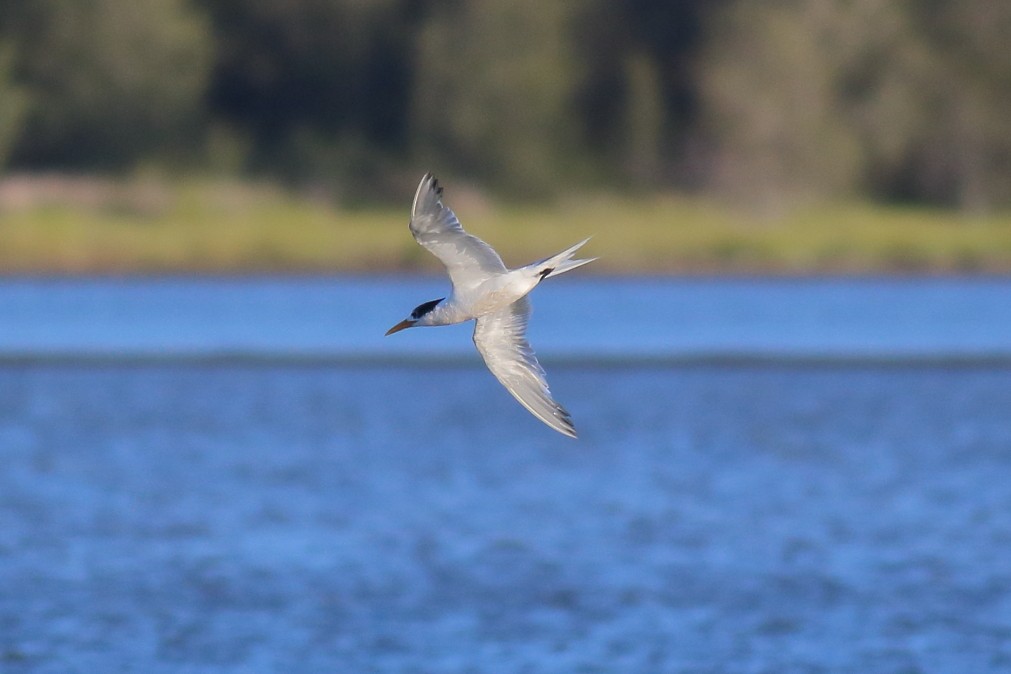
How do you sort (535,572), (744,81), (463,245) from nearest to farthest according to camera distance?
(463,245) → (535,572) → (744,81)

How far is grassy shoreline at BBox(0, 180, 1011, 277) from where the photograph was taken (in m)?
39.9

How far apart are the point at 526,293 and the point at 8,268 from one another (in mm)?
35456

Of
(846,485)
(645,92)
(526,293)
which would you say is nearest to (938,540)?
(846,485)

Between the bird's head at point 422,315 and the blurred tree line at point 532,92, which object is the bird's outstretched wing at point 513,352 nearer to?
the bird's head at point 422,315

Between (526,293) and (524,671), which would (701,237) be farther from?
(526,293)

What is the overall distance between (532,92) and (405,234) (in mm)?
7628

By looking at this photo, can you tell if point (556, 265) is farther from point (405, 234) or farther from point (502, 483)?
point (405, 234)

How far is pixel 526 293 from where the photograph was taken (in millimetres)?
8219

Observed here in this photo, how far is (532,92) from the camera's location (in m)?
45.9

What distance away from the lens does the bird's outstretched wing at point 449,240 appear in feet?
26.3

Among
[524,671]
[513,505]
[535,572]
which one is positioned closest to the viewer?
[524,671]

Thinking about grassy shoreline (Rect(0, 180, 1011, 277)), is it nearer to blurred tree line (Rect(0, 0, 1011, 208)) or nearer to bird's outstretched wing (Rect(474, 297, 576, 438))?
blurred tree line (Rect(0, 0, 1011, 208))

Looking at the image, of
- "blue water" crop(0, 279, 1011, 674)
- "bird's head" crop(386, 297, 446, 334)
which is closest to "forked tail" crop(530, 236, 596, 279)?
"bird's head" crop(386, 297, 446, 334)

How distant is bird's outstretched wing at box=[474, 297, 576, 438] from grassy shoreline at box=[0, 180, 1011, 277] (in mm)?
28390
